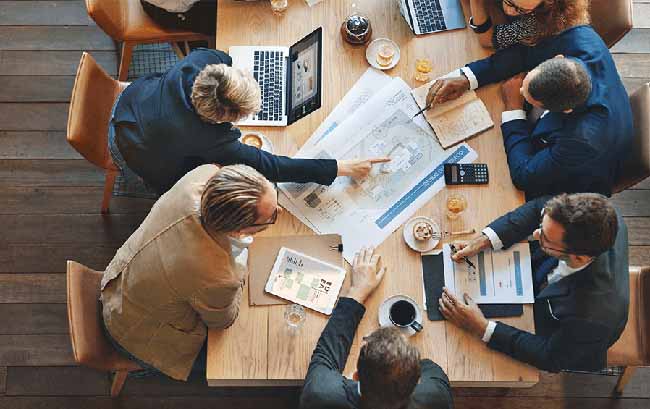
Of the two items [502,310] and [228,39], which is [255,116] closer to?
[228,39]

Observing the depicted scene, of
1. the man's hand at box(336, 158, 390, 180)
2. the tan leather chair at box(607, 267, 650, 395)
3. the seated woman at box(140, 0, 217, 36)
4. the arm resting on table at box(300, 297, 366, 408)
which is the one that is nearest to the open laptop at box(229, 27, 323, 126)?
the man's hand at box(336, 158, 390, 180)

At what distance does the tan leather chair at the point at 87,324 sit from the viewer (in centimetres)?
228

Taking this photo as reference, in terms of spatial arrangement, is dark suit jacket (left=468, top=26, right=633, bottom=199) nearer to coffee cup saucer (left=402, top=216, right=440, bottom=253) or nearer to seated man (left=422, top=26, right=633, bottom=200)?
seated man (left=422, top=26, right=633, bottom=200)

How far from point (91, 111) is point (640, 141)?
6.58 ft

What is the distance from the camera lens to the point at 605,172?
246cm

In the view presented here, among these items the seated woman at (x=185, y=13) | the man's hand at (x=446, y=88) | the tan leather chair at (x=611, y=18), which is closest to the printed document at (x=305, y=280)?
the man's hand at (x=446, y=88)

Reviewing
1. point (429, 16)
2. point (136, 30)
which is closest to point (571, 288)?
point (429, 16)

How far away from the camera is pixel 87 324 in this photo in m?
2.35

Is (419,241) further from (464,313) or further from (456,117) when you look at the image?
(456,117)

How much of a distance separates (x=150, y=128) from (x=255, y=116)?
37 cm

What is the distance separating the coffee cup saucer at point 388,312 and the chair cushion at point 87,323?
0.91 metres

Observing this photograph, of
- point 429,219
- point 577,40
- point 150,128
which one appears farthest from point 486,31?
point 150,128

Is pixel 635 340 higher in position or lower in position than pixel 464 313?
lower

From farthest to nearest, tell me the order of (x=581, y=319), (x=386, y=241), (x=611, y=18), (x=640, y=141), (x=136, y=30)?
(x=136, y=30), (x=611, y=18), (x=640, y=141), (x=386, y=241), (x=581, y=319)
